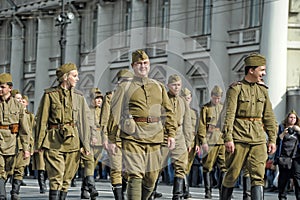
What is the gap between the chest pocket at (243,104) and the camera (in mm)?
13578

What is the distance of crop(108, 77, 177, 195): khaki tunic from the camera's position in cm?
1216

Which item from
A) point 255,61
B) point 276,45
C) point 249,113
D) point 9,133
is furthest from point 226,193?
point 276,45

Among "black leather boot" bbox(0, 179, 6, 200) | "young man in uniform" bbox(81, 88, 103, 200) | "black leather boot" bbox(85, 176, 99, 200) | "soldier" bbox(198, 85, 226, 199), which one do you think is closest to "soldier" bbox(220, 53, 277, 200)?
"young man in uniform" bbox(81, 88, 103, 200)

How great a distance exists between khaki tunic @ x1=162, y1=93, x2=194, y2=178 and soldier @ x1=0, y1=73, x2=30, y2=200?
2.80 meters

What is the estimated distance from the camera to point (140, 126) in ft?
40.5

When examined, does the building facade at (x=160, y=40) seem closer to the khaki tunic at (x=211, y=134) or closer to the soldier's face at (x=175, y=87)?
the khaki tunic at (x=211, y=134)

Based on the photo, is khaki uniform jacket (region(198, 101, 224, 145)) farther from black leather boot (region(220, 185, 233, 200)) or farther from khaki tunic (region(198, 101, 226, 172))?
black leather boot (region(220, 185, 233, 200))

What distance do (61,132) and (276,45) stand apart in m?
22.5

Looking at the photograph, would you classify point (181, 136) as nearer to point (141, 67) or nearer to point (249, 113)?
point (249, 113)

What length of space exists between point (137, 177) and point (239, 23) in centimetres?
2705

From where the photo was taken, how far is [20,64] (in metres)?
56.4

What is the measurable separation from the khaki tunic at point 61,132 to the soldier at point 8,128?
164cm

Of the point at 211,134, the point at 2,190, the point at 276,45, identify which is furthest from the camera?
the point at 276,45

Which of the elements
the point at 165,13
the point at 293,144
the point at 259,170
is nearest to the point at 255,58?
the point at 259,170
